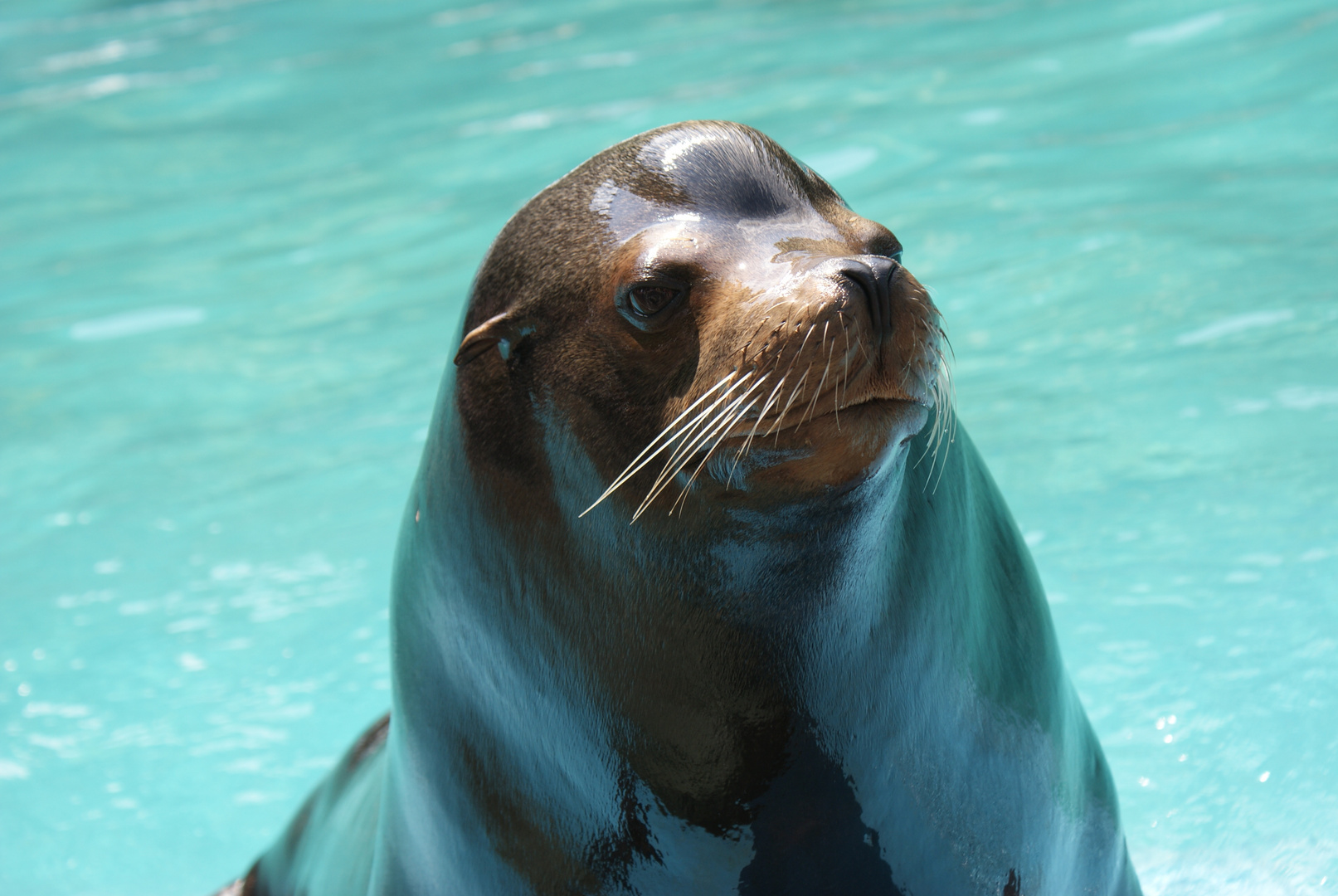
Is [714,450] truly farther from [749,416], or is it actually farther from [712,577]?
[712,577]

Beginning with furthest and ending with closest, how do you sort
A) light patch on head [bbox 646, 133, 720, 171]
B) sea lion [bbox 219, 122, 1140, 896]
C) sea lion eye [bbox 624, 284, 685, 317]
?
light patch on head [bbox 646, 133, 720, 171] < sea lion eye [bbox 624, 284, 685, 317] < sea lion [bbox 219, 122, 1140, 896]

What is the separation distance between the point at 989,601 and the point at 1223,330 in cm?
363

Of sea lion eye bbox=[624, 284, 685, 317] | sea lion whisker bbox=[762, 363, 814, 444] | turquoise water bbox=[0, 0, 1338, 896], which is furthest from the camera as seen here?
turquoise water bbox=[0, 0, 1338, 896]

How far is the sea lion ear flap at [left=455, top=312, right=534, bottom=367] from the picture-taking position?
2.17 meters

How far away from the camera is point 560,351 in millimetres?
2115

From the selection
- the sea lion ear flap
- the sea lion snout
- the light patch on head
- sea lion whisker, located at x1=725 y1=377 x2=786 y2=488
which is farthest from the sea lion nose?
the sea lion ear flap

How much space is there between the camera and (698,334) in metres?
1.95

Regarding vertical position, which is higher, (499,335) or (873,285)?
(873,285)

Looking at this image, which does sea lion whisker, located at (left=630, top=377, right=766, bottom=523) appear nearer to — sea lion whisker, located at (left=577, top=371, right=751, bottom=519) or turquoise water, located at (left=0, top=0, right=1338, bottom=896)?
sea lion whisker, located at (left=577, top=371, right=751, bottom=519)

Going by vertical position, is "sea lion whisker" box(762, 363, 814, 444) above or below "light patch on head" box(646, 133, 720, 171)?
below

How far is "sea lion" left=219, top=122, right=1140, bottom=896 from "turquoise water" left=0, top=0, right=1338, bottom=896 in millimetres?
1205

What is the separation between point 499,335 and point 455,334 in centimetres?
19

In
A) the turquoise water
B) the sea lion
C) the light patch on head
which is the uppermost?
the light patch on head

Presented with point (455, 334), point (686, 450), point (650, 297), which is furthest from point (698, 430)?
point (455, 334)
